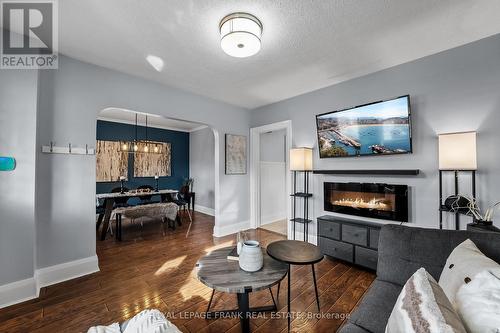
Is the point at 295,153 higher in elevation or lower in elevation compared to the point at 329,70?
lower

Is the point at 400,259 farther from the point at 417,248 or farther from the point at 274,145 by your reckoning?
the point at 274,145

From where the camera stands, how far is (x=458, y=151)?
2.08m

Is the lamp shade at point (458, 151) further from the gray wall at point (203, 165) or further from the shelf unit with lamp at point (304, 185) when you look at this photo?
the gray wall at point (203, 165)

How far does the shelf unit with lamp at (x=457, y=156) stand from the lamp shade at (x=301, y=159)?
64.6 inches

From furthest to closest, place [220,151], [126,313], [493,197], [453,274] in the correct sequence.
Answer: [220,151]
[493,197]
[126,313]
[453,274]

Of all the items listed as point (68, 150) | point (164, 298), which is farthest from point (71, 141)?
point (164, 298)

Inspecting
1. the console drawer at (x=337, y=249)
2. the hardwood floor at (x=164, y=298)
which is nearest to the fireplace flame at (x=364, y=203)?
the console drawer at (x=337, y=249)

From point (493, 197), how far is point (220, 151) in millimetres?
3736

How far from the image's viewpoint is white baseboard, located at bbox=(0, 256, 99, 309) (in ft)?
6.62

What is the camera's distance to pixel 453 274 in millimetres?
1000

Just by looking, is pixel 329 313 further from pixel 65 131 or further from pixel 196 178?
pixel 196 178

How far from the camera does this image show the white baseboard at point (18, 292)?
1.99 m

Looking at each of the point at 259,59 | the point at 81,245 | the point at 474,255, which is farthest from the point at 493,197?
the point at 81,245

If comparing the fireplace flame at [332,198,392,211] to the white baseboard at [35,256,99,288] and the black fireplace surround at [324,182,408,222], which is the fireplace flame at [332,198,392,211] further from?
the white baseboard at [35,256,99,288]
